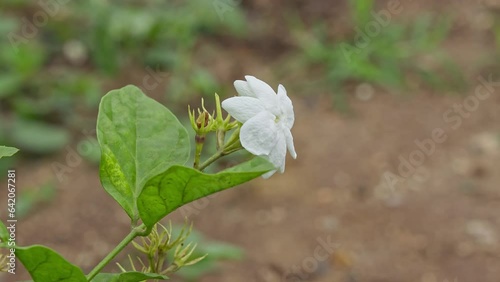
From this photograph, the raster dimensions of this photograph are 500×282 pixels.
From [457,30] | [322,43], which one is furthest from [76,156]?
[457,30]

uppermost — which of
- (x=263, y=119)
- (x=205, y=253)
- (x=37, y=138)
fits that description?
(x=37, y=138)

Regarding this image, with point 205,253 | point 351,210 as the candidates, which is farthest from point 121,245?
point 351,210

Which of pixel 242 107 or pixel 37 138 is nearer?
pixel 242 107

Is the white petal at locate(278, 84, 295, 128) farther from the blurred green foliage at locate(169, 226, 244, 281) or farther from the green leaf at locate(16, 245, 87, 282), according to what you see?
the blurred green foliage at locate(169, 226, 244, 281)

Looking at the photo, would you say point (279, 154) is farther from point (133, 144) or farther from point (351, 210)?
point (351, 210)

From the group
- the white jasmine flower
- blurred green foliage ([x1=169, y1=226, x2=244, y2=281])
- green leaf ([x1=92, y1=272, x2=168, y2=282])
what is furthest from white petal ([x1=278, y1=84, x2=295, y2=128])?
blurred green foliage ([x1=169, y1=226, x2=244, y2=281])

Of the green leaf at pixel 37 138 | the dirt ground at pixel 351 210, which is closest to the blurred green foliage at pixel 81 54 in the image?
the green leaf at pixel 37 138

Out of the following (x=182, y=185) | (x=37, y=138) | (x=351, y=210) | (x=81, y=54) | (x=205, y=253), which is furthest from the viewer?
(x=81, y=54)
